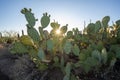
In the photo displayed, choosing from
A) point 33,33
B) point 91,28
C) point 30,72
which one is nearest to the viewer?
point 33,33

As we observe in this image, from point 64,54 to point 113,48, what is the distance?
692mm

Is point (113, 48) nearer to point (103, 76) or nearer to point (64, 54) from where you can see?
point (103, 76)

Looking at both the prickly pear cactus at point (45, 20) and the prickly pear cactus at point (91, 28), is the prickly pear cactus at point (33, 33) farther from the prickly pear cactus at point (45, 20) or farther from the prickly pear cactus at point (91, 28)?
the prickly pear cactus at point (91, 28)

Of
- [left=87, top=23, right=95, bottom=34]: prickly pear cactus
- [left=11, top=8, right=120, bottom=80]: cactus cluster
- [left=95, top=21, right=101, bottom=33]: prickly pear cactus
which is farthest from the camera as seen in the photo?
[left=87, top=23, right=95, bottom=34]: prickly pear cactus

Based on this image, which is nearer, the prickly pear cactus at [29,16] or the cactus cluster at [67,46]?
the cactus cluster at [67,46]

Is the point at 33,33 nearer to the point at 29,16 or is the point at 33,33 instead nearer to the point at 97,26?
the point at 29,16

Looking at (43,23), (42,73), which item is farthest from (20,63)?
(43,23)

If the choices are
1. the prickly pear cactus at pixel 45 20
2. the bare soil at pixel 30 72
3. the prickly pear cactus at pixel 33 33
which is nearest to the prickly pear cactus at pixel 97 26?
the bare soil at pixel 30 72

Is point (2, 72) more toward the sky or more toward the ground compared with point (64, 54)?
more toward the ground

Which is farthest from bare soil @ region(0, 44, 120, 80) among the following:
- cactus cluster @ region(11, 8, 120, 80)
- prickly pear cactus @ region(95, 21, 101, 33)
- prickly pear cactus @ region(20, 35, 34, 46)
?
prickly pear cactus @ region(95, 21, 101, 33)

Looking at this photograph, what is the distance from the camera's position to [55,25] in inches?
133

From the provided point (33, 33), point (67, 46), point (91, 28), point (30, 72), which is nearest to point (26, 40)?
point (33, 33)

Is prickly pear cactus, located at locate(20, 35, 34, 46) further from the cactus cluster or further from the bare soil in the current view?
the bare soil

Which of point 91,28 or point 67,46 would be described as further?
point 91,28
